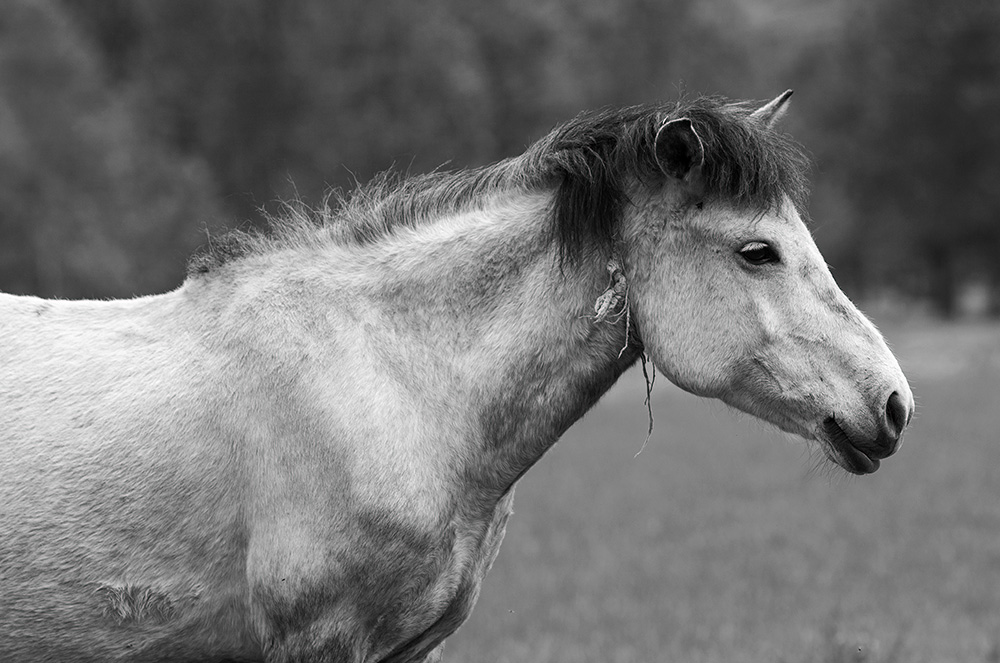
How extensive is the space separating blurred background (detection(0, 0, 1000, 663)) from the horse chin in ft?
1.34

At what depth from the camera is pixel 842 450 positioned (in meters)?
4.17

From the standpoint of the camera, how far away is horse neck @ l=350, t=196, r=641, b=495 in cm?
442

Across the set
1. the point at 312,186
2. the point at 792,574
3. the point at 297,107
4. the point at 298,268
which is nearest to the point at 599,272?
the point at 298,268

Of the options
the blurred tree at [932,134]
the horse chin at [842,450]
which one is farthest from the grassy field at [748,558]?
the blurred tree at [932,134]

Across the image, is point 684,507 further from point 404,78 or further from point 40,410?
point 404,78

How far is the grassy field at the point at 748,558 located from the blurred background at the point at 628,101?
0.05 meters

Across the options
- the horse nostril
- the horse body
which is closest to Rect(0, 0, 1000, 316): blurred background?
the horse body

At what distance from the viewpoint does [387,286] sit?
14.9 feet

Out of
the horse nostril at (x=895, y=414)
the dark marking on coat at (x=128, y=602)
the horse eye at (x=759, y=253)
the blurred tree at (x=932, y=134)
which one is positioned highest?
the horse eye at (x=759, y=253)

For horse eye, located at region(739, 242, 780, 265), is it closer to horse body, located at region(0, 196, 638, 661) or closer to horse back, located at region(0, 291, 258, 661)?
horse body, located at region(0, 196, 638, 661)

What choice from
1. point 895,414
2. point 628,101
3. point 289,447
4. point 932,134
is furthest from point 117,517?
point 628,101

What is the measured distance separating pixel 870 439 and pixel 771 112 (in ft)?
4.65

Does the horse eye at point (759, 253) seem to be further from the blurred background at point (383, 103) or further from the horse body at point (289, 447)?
the blurred background at point (383, 103)

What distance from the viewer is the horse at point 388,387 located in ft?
13.6
